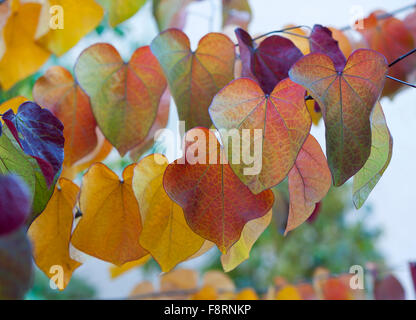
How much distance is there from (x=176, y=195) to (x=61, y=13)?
0.79ft

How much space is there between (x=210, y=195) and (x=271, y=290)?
0.45 meters

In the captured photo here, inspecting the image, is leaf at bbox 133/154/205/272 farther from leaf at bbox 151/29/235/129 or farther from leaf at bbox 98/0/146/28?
leaf at bbox 98/0/146/28

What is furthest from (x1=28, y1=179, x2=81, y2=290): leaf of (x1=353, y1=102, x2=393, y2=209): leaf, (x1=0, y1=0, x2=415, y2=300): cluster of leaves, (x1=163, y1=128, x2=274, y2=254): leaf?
(x1=353, y1=102, x2=393, y2=209): leaf

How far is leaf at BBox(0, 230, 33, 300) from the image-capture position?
16cm

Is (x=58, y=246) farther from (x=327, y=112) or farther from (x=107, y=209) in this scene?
(x=327, y=112)

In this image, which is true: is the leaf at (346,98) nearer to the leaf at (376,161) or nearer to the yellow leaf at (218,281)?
the leaf at (376,161)

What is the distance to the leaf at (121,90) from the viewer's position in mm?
329

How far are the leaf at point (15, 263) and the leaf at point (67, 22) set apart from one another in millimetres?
268

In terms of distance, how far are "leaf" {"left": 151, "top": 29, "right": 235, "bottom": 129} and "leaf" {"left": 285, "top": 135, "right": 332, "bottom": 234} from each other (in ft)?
0.27

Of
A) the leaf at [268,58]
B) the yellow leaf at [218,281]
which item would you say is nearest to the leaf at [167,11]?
the leaf at [268,58]

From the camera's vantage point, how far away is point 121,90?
0.34 metres

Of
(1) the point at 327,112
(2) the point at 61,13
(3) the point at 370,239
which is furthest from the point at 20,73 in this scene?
(3) the point at 370,239

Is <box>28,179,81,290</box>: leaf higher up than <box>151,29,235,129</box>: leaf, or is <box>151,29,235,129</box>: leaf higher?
<box>151,29,235,129</box>: leaf
